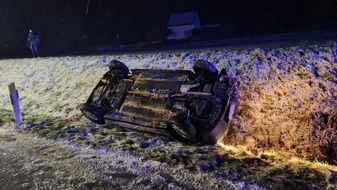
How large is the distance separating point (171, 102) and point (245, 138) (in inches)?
61.5

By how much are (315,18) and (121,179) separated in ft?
99.3

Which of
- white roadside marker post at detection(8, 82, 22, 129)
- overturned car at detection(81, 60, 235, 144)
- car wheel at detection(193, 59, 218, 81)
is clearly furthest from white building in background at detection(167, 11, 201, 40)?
car wheel at detection(193, 59, 218, 81)

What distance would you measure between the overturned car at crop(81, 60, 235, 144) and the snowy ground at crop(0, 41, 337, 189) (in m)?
0.30

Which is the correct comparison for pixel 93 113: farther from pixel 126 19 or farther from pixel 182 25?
pixel 126 19

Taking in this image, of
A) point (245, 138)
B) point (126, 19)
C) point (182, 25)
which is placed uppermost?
point (126, 19)

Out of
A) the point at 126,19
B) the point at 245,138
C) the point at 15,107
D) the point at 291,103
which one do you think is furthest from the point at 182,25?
the point at 245,138

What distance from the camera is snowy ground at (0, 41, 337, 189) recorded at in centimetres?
364

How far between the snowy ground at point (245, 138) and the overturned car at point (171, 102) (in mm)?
305

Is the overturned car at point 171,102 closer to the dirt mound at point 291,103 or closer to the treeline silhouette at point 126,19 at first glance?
the dirt mound at point 291,103

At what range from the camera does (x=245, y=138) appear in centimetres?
506

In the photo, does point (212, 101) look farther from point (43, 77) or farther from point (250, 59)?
point (43, 77)

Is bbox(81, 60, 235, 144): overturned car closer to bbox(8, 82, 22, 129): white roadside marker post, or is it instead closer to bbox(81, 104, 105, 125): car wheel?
bbox(81, 104, 105, 125): car wheel

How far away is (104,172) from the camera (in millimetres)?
3914

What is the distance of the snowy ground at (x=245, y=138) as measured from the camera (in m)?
3.64
